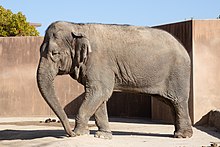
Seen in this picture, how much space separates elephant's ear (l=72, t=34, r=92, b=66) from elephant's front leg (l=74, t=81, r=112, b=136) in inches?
20.7

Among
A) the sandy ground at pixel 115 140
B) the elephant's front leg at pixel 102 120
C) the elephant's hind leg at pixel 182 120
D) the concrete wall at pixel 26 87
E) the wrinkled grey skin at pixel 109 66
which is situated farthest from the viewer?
the concrete wall at pixel 26 87

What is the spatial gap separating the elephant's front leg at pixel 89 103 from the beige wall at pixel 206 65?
17.4 feet

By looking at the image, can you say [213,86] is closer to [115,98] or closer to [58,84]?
[115,98]

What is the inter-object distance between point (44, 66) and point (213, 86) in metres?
6.64

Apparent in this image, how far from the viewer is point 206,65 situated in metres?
15.8

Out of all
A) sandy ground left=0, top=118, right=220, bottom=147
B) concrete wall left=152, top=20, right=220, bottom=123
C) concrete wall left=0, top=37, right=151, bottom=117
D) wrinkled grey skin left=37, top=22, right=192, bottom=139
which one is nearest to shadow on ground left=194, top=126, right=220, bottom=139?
sandy ground left=0, top=118, right=220, bottom=147

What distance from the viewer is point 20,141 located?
36.4 feet

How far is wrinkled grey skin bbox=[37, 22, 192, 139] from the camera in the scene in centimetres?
1086

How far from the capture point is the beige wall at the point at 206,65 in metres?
15.6

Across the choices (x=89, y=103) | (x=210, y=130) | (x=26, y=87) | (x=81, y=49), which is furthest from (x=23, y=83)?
(x=89, y=103)

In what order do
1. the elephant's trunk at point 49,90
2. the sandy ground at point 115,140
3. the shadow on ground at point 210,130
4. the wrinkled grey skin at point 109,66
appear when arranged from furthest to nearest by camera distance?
1. the shadow on ground at point 210,130
2. the wrinkled grey skin at point 109,66
3. the elephant's trunk at point 49,90
4. the sandy ground at point 115,140

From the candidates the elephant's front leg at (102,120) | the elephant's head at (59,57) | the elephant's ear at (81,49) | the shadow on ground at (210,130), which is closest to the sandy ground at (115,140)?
the shadow on ground at (210,130)

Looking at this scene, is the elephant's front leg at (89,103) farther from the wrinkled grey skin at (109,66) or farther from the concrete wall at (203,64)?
the concrete wall at (203,64)

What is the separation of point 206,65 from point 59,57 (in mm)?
6216
